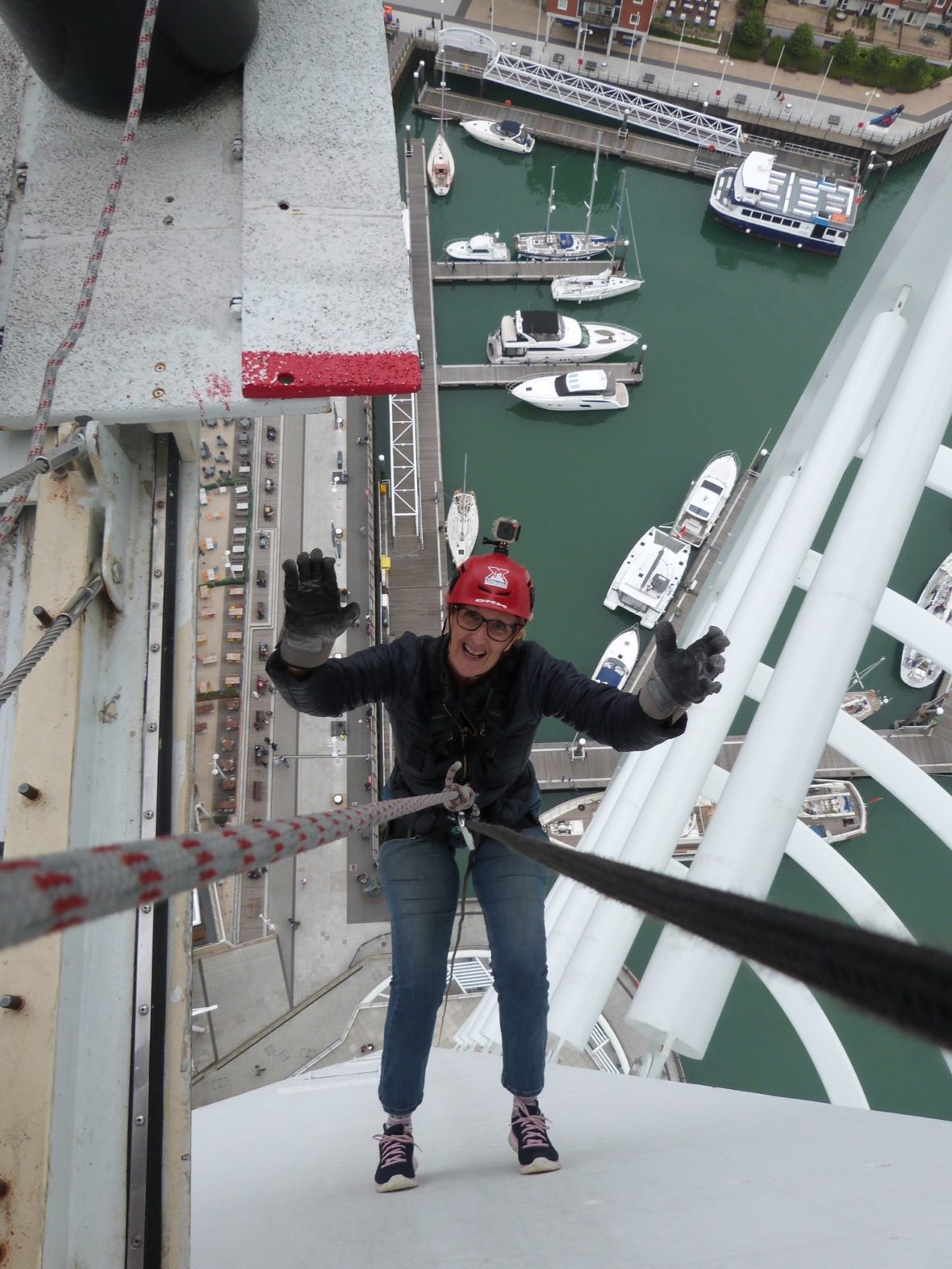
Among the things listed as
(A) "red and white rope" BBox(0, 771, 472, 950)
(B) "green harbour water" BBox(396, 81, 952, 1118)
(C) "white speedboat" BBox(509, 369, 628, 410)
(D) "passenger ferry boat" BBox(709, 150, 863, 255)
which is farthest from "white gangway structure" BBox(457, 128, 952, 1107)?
(D) "passenger ferry boat" BBox(709, 150, 863, 255)

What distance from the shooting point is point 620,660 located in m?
20.6

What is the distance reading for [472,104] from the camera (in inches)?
1181

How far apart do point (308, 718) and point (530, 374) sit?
1342cm

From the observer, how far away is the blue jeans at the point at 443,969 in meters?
3.43

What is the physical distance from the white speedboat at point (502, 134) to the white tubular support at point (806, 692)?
28756mm

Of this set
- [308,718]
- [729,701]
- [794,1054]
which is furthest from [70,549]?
[794,1054]

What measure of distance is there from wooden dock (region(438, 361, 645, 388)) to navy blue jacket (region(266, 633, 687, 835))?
73.8 ft

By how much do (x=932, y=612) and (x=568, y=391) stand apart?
12.3m

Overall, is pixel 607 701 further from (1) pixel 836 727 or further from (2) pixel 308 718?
(2) pixel 308 718

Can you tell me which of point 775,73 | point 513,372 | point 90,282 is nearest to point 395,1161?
point 90,282

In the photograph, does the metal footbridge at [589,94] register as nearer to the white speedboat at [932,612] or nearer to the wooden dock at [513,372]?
the wooden dock at [513,372]

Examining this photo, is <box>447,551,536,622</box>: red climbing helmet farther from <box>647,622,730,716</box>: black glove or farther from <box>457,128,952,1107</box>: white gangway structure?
<box>457,128,952,1107</box>: white gangway structure

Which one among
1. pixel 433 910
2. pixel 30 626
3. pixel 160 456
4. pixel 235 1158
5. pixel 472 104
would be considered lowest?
pixel 235 1158

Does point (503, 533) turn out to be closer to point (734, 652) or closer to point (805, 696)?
point (805, 696)
